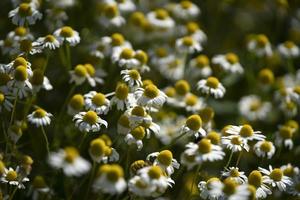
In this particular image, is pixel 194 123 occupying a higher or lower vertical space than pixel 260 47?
higher

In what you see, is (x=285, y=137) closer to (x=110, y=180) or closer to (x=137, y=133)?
(x=137, y=133)

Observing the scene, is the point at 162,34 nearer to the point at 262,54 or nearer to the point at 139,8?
the point at 139,8

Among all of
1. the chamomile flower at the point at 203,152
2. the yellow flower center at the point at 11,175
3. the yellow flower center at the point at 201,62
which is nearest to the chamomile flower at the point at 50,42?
the yellow flower center at the point at 11,175

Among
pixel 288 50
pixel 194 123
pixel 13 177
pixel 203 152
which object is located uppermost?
pixel 203 152

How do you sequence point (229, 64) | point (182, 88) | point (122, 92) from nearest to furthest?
point (122, 92), point (182, 88), point (229, 64)

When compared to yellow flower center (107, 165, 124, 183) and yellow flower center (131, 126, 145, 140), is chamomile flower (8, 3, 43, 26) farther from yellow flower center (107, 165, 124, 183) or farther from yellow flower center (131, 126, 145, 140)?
yellow flower center (107, 165, 124, 183)

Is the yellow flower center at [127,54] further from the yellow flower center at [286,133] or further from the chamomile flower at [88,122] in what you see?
the yellow flower center at [286,133]

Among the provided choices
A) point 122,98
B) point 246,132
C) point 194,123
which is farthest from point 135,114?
point 246,132
